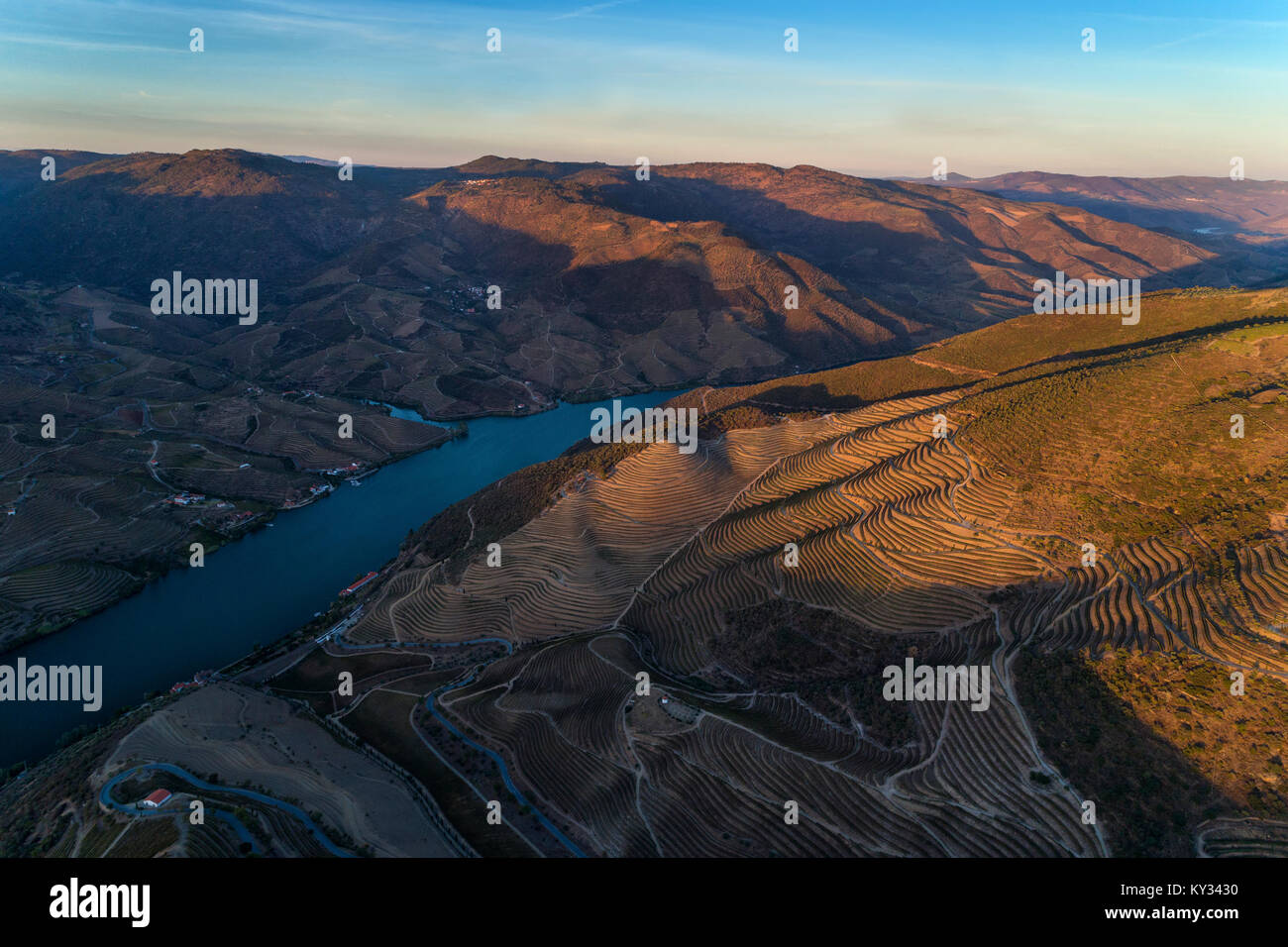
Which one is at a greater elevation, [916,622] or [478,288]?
[478,288]

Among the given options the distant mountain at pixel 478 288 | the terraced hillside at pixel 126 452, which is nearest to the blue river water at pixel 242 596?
the terraced hillside at pixel 126 452

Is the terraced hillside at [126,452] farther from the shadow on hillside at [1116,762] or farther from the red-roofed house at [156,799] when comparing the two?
the shadow on hillside at [1116,762]

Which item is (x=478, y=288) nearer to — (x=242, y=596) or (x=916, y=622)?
(x=242, y=596)

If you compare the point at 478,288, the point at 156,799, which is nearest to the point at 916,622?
the point at 156,799

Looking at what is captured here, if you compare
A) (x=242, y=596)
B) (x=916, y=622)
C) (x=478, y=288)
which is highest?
(x=478, y=288)

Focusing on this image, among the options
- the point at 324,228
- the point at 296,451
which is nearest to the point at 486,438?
the point at 296,451

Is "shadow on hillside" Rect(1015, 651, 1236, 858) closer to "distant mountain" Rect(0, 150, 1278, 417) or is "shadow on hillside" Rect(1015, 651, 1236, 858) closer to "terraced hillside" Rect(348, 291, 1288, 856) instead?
"terraced hillside" Rect(348, 291, 1288, 856)
